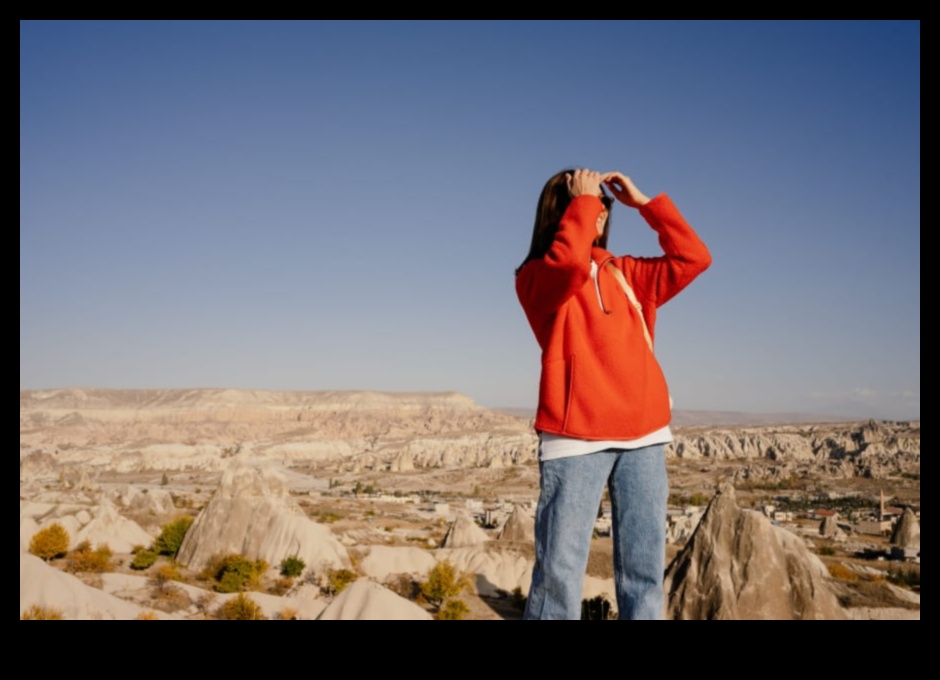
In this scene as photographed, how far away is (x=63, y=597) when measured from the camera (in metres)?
7.74

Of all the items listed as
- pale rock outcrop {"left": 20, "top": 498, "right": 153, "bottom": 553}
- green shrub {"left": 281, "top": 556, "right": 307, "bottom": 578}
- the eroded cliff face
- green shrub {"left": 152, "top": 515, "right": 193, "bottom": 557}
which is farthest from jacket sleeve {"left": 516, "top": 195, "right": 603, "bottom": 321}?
the eroded cliff face

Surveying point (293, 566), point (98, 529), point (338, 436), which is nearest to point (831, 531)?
point (293, 566)

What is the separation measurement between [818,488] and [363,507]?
2734 centimetres

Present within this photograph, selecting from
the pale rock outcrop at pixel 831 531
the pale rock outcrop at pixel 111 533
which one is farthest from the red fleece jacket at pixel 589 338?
the pale rock outcrop at pixel 831 531

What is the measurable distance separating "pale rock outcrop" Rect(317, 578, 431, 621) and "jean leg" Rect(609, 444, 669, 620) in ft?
18.2

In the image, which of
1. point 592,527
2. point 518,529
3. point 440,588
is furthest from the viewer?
point 518,529

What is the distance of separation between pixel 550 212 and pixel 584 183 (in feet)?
0.51

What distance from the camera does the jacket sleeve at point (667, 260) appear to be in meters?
2.35

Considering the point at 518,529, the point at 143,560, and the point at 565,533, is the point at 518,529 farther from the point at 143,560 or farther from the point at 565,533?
the point at 565,533

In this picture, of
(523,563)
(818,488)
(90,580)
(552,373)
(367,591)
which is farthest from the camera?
(818,488)
